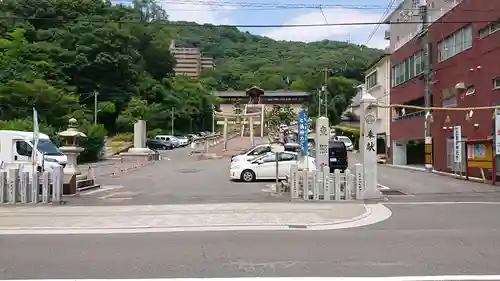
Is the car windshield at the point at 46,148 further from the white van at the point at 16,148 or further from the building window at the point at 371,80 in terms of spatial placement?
the building window at the point at 371,80

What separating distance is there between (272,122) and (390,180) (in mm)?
48659

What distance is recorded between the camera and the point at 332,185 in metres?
18.0

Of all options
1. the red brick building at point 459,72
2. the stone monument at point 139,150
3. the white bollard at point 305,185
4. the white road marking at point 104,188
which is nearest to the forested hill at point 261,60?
the stone monument at point 139,150

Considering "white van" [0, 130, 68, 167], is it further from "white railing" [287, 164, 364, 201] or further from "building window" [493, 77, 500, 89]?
"building window" [493, 77, 500, 89]

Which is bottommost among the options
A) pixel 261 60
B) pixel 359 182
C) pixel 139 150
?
pixel 359 182

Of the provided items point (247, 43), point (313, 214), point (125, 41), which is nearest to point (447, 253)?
point (313, 214)

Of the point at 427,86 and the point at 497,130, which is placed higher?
the point at 427,86

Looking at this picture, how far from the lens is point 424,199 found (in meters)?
18.5

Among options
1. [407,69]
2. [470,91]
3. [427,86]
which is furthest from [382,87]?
[470,91]

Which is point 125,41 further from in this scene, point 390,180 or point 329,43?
point 390,180

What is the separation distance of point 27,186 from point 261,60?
97109mm

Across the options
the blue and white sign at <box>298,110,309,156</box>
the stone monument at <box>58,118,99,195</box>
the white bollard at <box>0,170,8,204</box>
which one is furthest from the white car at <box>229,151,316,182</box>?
the white bollard at <box>0,170,8,204</box>

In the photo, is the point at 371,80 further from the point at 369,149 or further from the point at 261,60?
the point at 261,60

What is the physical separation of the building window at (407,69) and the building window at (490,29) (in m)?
10.3
